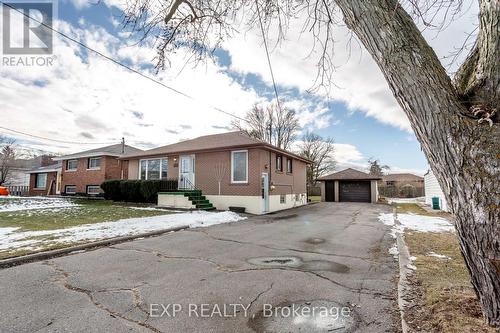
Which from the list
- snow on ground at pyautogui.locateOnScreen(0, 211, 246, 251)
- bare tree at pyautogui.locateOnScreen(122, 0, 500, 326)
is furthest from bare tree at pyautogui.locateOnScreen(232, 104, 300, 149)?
bare tree at pyautogui.locateOnScreen(122, 0, 500, 326)

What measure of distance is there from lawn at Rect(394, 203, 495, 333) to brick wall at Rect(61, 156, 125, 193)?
76.6 ft

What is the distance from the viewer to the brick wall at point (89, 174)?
2289 cm

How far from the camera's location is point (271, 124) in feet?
114

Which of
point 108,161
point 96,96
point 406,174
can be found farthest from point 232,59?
point 406,174

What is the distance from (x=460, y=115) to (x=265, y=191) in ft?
40.4

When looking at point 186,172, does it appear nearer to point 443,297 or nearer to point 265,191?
point 265,191

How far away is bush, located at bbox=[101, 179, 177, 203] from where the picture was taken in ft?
53.9

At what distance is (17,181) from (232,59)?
5383cm

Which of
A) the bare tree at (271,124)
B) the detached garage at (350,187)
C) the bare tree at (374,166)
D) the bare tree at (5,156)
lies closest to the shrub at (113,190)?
the bare tree at (271,124)

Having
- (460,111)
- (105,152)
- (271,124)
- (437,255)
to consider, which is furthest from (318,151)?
(460,111)

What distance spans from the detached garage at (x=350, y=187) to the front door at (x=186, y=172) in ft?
50.7

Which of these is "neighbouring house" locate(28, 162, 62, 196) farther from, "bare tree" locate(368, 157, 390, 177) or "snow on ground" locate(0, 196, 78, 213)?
"bare tree" locate(368, 157, 390, 177)

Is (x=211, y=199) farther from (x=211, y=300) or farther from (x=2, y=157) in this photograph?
(x=2, y=157)

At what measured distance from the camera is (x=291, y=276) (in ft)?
13.7
